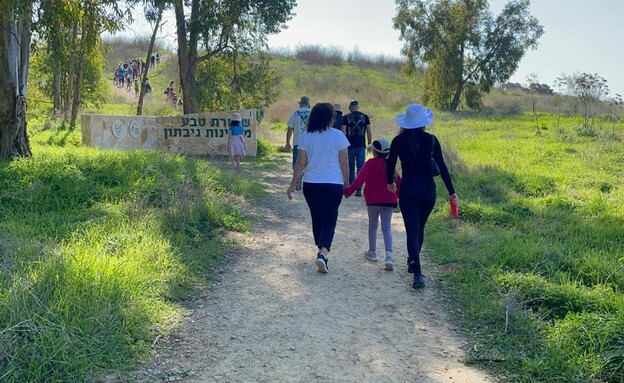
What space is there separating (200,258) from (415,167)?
2524 millimetres

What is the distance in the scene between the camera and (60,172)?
8.95 meters

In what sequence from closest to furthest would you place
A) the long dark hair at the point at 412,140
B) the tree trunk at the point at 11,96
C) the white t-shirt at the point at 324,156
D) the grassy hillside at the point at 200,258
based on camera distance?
the grassy hillside at the point at 200,258 → the long dark hair at the point at 412,140 → the white t-shirt at the point at 324,156 → the tree trunk at the point at 11,96

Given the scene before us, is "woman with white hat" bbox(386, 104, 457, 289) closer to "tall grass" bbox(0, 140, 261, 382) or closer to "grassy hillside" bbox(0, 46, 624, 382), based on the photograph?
"grassy hillside" bbox(0, 46, 624, 382)

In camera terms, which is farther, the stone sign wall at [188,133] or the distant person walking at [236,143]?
the stone sign wall at [188,133]

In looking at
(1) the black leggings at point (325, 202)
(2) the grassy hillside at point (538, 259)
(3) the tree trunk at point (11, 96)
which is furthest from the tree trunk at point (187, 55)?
(1) the black leggings at point (325, 202)

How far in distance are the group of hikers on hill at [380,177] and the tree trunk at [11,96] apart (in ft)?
21.6

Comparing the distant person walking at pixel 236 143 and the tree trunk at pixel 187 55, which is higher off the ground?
the tree trunk at pixel 187 55

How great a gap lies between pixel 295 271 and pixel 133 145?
12.0 metres

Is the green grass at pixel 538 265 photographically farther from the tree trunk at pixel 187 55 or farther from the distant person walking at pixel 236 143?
the tree trunk at pixel 187 55

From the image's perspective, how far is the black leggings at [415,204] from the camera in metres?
5.77

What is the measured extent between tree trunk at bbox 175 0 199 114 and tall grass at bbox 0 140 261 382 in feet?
25.5

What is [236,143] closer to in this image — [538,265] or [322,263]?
[322,263]

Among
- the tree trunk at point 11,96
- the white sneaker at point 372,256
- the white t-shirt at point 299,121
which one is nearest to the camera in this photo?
the white sneaker at point 372,256

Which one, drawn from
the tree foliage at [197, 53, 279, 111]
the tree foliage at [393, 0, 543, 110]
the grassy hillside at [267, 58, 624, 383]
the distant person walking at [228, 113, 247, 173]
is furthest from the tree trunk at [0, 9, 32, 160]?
the tree foliage at [393, 0, 543, 110]
